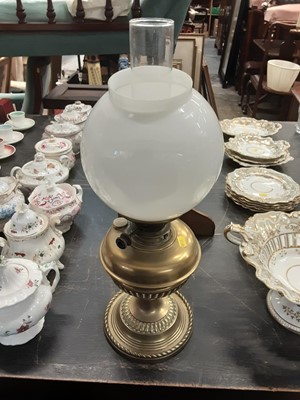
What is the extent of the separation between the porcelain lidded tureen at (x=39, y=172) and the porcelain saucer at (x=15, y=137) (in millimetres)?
296

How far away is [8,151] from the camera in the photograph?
1150mm

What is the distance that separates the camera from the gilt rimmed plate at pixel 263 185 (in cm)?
89

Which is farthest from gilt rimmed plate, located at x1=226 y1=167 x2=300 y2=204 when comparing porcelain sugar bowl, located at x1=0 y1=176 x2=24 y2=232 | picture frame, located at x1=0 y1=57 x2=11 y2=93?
picture frame, located at x1=0 y1=57 x2=11 y2=93

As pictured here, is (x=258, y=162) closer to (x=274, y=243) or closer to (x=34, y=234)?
→ (x=274, y=243)

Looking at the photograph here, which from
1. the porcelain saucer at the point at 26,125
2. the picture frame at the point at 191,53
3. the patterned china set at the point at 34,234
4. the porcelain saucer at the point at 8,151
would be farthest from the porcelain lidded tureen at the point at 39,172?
the picture frame at the point at 191,53

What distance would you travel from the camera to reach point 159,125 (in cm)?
38

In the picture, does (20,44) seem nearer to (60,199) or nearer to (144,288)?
(60,199)

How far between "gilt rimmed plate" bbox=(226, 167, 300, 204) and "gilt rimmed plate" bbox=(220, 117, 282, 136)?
30cm

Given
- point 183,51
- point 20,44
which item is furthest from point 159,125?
point 183,51

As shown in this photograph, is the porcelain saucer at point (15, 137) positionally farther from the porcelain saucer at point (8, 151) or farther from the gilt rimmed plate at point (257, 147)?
the gilt rimmed plate at point (257, 147)

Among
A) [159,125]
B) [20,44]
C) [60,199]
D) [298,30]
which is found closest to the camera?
[159,125]

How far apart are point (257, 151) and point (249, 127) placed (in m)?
0.23

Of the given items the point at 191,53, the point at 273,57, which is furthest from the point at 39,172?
the point at 273,57

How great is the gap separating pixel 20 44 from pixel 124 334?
152 cm
